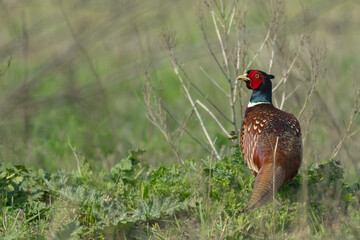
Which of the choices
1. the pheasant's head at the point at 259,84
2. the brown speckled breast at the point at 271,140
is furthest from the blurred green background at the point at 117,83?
the pheasant's head at the point at 259,84

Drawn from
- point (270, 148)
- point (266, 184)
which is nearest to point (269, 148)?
point (270, 148)

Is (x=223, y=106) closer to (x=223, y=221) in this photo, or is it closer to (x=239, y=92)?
(x=239, y=92)

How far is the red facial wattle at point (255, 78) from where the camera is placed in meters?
4.46

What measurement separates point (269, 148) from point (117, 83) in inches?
98.3

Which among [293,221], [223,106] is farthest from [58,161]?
[293,221]

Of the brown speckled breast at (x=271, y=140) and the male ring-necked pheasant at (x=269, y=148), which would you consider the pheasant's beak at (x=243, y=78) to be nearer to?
the male ring-necked pheasant at (x=269, y=148)

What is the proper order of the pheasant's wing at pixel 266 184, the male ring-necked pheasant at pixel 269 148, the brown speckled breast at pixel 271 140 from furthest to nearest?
the brown speckled breast at pixel 271 140 < the male ring-necked pheasant at pixel 269 148 < the pheasant's wing at pixel 266 184

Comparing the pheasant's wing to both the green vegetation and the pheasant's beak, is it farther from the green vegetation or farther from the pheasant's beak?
the pheasant's beak

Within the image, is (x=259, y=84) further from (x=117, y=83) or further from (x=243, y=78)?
(x=117, y=83)

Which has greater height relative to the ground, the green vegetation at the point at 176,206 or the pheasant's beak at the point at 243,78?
the pheasant's beak at the point at 243,78

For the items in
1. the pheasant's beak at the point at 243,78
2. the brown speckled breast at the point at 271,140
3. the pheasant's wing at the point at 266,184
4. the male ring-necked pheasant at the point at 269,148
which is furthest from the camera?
the pheasant's beak at the point at 243,78

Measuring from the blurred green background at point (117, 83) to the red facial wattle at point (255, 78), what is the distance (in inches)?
11.9

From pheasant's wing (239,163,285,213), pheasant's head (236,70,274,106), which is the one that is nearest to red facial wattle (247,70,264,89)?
pheasant's head (236,70,274,106)

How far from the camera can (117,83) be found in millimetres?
6039
